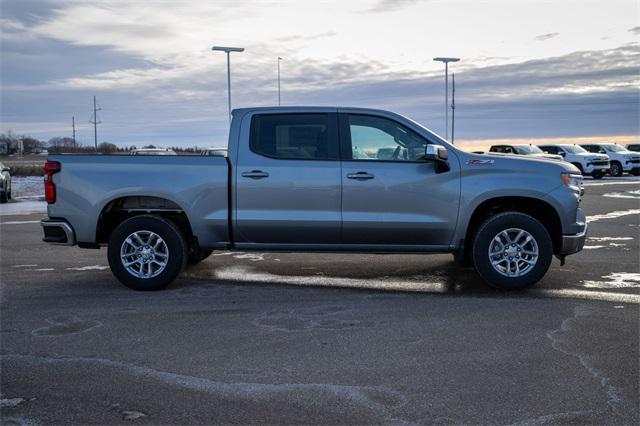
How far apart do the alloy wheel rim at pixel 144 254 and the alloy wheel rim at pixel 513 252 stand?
11.9ft

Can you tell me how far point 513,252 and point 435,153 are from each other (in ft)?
4.79

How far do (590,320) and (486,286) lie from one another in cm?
172

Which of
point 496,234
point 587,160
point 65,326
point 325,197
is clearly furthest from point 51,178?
point 587,160

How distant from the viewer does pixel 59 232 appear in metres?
7.57

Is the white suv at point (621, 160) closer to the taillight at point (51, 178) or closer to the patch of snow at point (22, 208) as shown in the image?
the patch of snow at point (22, 208)

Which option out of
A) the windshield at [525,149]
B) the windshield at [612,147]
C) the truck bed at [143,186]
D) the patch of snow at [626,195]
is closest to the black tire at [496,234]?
the truck bed at [143,186]

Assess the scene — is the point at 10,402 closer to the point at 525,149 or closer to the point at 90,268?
the point at 90,268

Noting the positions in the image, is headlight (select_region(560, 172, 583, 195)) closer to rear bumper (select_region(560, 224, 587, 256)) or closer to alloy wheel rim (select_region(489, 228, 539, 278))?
rear bumper (select_region(560, 224, 587, 256))

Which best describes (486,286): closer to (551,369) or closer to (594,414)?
(551,369)

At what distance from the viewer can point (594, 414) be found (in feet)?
13.1

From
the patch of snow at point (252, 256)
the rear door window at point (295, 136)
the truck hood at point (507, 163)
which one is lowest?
the patch of snow at point (252, 256)

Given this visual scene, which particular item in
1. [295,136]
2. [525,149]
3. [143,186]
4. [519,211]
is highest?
[525,149]

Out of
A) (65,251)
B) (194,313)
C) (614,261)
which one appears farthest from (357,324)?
(65,251)

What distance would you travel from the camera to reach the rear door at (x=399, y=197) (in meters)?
7.34
